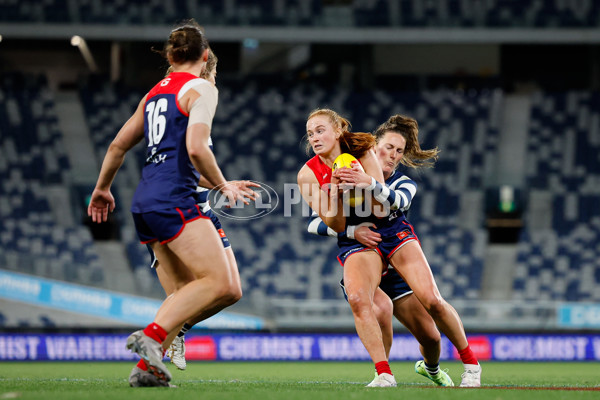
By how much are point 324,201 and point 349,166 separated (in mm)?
360

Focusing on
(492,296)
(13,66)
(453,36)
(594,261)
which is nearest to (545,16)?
(453,36)

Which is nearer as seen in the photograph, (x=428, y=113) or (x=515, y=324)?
(x=515, y=324)

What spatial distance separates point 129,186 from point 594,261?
11.6m

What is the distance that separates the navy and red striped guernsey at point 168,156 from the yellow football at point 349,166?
1.25 metres

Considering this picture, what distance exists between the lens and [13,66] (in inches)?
957

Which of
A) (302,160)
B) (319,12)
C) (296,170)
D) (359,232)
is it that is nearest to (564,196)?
(302,160)

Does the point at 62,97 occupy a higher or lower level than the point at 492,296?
higher

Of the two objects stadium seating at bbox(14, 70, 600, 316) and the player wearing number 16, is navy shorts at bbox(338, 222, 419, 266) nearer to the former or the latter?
the player wearing number 16

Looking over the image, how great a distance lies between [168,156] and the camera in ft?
16.4

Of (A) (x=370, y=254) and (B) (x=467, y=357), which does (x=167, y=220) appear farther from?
(B) (x=467, y=357)

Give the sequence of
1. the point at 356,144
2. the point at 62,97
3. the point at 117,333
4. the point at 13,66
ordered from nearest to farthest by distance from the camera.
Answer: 1. the point at 356,144
2. the point at 117,333
3. the point at 62,97
4. the point at 13,66

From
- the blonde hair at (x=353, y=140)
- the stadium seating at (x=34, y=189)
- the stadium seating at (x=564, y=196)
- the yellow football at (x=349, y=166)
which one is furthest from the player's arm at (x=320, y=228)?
the stadium seating at (x=564, y=196)

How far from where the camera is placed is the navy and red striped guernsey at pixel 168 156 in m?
4.92

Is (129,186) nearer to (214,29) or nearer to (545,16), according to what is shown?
(214,29)
